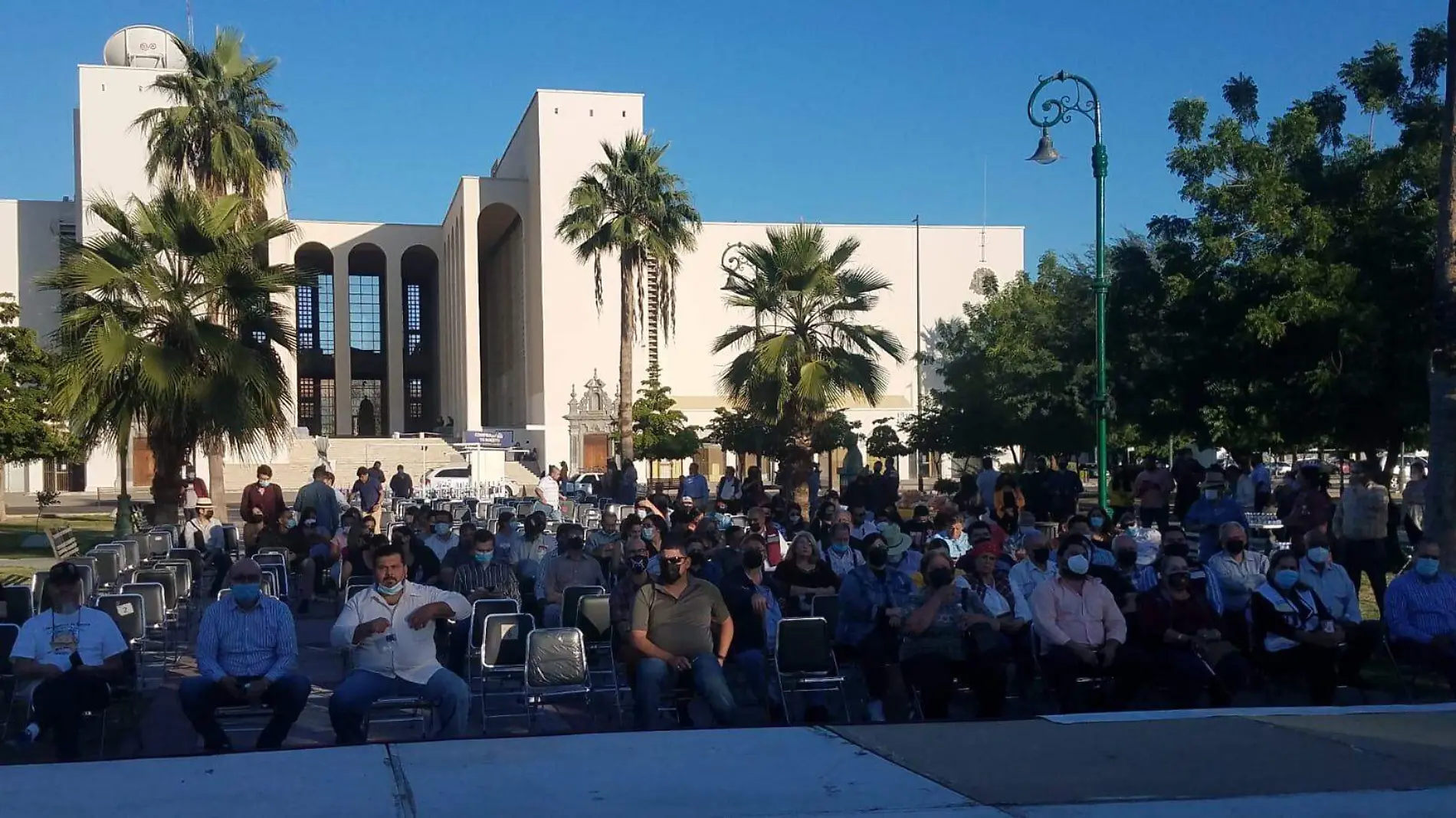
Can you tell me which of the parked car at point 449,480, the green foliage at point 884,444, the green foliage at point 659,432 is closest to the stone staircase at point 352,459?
the green foliage at point 659,432

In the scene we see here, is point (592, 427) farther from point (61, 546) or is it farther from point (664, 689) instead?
point (664, 689)

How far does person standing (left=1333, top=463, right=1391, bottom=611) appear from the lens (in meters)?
14.0

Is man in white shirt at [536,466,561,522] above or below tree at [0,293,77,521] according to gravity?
below

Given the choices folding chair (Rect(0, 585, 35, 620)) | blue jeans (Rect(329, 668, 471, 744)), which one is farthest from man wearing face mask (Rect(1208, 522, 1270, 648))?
folding chair (Rect(0, 585, 35, 620))

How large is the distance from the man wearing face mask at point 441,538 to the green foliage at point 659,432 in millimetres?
29620

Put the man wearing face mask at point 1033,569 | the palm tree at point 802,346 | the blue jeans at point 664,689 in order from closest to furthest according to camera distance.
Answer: the blue jeans at point 664,689
the man wearing face mask at point 1033,569
the palm tree at point 802,346

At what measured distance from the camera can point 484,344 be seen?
7988 centimetres

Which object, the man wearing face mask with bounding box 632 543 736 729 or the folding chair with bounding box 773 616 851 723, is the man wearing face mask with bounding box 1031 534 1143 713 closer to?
the folding chair with bounding box 773 616 851 723

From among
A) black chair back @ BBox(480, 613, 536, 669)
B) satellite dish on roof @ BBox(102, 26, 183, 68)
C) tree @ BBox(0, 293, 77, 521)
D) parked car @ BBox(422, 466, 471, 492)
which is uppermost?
satellite dish on roof @ BBox(102, 26, 183, 68)

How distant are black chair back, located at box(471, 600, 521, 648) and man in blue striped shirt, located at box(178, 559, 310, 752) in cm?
239

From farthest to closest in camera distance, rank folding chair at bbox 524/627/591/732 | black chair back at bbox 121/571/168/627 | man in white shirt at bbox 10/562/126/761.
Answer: black chair back at bbox 121/571/168/627 < folding chair at bbox 524/627/591/732 < man in white shirt at bbox 10/562/126/761

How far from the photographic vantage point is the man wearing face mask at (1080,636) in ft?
30.1

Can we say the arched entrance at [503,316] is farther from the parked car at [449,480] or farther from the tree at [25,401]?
the tree at [25,401]

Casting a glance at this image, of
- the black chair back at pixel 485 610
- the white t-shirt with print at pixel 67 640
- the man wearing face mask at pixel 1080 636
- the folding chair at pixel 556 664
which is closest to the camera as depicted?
the white t-shirt with print at pixel 67 640
